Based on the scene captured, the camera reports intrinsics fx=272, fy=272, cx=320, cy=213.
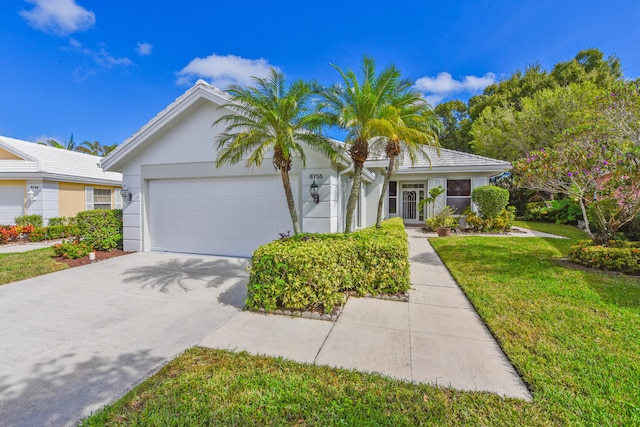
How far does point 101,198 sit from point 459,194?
67.2ft

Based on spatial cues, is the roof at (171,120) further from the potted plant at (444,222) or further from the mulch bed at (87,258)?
the potted plant at (444,222)

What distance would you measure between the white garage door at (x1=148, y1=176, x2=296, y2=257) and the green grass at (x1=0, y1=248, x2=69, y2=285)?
8.75ft

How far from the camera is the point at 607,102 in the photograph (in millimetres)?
7242

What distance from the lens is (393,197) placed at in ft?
54.9

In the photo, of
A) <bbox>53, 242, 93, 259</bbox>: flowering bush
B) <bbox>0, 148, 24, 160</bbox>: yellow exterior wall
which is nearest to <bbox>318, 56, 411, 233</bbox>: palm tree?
<bbox>53, 242, 93, 259</bbox>: flowering bush

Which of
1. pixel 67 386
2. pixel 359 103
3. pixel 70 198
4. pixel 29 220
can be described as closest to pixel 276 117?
pixel 359 103

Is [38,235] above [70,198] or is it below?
below

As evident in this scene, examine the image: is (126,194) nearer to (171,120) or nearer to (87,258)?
(87,258)

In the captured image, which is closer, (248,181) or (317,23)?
(248,181)

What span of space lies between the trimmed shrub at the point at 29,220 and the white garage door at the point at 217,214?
7.88 m

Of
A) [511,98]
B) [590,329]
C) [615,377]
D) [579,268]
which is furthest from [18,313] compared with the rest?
[511,98]

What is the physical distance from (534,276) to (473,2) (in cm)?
857

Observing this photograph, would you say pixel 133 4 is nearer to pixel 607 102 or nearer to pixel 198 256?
pixel 198 256

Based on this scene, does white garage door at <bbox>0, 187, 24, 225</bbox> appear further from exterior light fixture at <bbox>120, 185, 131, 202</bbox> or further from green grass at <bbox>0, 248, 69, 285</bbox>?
exterior light fixture at <bbox>120, 185, 131, 202</bbox>
